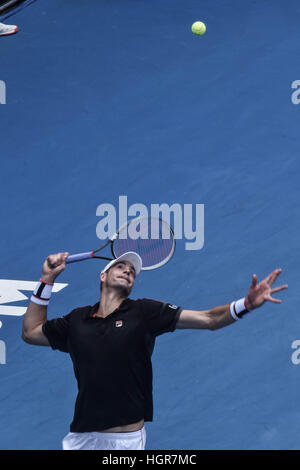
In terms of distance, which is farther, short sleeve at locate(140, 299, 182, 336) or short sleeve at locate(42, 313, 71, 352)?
short sleeve at locate(42, 313, 71, 352)

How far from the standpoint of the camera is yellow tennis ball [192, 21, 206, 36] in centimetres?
841

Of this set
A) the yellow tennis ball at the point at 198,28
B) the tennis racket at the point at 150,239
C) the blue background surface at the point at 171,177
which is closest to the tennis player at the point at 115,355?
the tennis racket at the point at 150,239

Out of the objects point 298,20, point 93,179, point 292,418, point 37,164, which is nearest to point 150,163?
point 93,179

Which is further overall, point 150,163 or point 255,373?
point 150,163

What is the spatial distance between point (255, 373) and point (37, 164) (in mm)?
2786

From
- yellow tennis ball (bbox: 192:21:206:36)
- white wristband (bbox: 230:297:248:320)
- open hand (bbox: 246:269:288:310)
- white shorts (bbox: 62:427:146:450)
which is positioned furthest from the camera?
yellow tennis ball (bbox: 192:21:206:36)

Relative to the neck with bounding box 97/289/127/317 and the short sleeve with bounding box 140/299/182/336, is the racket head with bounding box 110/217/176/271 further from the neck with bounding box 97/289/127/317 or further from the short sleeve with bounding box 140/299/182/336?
the short sleeve with bounding box 140/299/182/336

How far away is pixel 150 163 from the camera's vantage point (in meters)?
8.23

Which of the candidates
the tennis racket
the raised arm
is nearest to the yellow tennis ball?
the tennis racket

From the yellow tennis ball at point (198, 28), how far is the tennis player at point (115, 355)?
10.4 feet

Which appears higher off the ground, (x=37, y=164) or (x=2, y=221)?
(x=37, y=164)

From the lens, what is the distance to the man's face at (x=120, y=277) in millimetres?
6297

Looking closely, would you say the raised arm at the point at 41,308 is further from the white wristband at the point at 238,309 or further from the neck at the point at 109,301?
the white wristband at the point at 238,309

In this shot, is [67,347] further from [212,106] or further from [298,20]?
[298,20]
